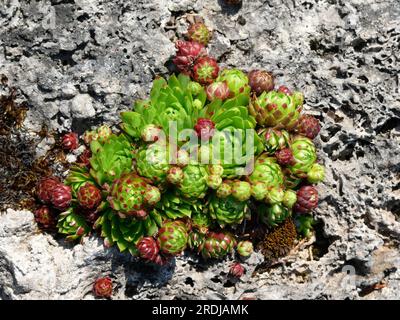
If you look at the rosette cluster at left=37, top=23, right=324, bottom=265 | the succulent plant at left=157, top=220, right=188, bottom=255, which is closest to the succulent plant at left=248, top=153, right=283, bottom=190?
the rosette cluster at left=37, top=23, right=324, bottom=265

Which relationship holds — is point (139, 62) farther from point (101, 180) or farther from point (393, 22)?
point (393, 22)

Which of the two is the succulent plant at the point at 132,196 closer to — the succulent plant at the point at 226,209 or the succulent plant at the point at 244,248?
the succulent plant at the point at 226,209

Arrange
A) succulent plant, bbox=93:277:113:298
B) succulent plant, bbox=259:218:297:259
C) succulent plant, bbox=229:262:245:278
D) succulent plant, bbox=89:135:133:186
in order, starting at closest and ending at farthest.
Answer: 1. succulent plant, bbox=89:135:133:186
2. succulent plant, bbox=93:277:113:298
3. succulent plant, bbox=229:262:245:278
4. succulent plant, bbox=259:218:297:259

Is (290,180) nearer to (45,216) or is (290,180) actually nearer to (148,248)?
(148,248)

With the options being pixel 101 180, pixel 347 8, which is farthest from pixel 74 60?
pixel 347 8

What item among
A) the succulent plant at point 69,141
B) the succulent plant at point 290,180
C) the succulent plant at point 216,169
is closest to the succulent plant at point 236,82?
the succulent plant at point 216,169

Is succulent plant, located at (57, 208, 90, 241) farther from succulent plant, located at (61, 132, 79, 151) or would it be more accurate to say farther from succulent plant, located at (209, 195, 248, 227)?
succulent plant, located at (209, 195, 248, 227)
